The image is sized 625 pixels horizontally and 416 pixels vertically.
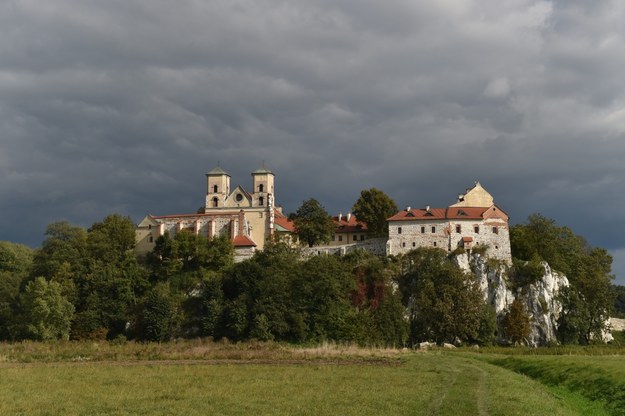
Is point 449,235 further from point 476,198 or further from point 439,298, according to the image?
point 439,298

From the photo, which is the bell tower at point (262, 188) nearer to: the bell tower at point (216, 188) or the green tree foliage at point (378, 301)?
the bell tower at point (216, 188)

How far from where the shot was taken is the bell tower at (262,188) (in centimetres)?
9819

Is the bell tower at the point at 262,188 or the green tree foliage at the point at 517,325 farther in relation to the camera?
the bell tower at the point at 262,188

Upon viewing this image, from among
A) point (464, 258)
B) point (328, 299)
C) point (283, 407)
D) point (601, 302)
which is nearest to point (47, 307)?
point (328, 299)

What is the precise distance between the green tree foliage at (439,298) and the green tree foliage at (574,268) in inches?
504

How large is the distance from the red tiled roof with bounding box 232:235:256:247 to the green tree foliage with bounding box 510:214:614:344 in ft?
118

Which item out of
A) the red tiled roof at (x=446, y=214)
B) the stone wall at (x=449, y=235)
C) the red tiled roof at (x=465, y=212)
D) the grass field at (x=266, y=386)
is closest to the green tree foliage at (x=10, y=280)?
the grass field at (x=266, y=386)

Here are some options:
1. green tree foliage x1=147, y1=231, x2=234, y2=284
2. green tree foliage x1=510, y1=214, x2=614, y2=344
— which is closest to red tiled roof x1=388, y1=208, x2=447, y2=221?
green tree foliage x1=510, y1=214, x2=614, y2=344

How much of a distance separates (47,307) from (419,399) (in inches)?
2325

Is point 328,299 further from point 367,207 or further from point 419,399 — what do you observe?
point 419,399

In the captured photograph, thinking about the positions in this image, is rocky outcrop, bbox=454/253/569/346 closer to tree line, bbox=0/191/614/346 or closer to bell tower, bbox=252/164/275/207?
tree line, bbox=0/191/614/346

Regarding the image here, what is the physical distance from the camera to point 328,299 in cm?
7681

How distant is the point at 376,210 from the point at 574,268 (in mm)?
28328

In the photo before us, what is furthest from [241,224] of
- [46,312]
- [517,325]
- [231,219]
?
[517,325]
